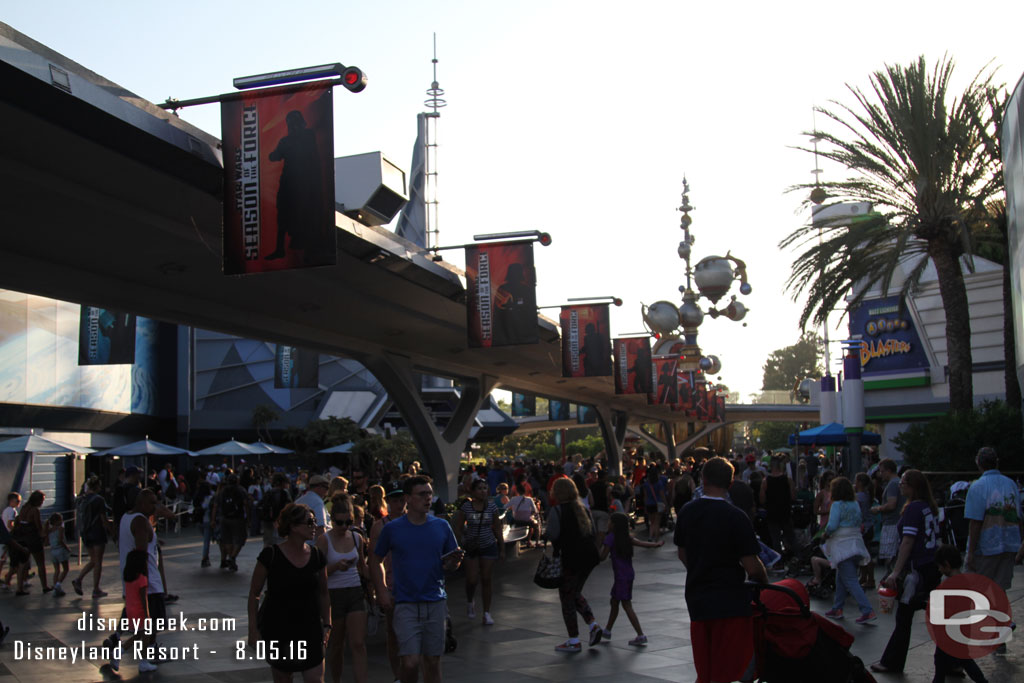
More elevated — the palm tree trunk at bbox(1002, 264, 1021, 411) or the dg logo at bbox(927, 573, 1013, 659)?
the palm tree trunk at bbox(1002, 264, 1021, 411)

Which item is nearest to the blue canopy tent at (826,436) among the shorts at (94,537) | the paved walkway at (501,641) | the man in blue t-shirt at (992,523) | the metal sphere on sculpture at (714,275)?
the paved walkway at (501,641)

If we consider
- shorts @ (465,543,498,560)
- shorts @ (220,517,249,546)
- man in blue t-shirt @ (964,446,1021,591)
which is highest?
man in blue t-shirt @ (964,446,1021,591)

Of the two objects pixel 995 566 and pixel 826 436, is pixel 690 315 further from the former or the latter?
pixel 995 566

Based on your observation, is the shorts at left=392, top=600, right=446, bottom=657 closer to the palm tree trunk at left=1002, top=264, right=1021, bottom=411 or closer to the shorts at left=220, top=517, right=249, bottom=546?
the shorts at left=220, top=517, right=249, bottom=546

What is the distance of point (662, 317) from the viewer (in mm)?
43938

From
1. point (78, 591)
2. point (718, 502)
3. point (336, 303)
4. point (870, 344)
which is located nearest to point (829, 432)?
point (870, 344)

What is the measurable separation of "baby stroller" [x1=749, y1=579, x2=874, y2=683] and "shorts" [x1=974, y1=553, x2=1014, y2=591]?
3408 mm

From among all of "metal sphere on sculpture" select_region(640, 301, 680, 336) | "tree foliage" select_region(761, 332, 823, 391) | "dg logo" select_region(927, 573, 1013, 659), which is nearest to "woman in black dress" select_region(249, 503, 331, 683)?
"dg logo" select_region(927, 573, 1013, 659)

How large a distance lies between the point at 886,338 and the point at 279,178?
3233 cm

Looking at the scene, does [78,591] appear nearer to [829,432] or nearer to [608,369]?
[608,369]

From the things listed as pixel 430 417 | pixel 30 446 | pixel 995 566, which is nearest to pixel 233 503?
pixel 30 446

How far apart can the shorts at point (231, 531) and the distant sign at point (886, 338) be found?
86.5ft

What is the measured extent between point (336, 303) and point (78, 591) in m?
7.27

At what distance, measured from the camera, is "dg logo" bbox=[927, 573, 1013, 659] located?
7.87 meters
